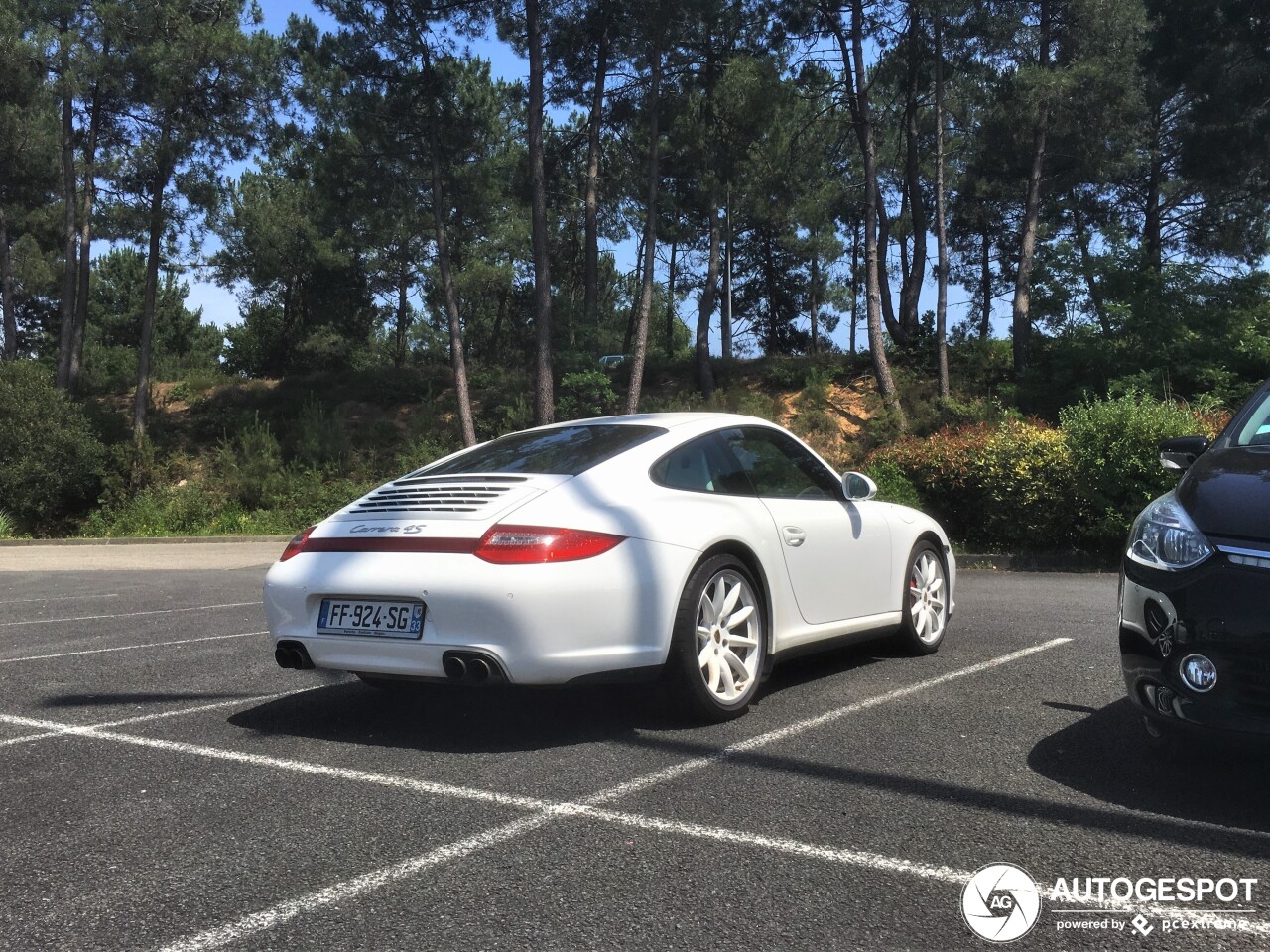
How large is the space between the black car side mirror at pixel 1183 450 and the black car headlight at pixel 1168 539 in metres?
0.72

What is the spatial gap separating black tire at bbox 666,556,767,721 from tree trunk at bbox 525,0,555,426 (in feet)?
62.8

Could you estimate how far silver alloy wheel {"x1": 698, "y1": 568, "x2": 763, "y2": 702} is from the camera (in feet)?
15.0

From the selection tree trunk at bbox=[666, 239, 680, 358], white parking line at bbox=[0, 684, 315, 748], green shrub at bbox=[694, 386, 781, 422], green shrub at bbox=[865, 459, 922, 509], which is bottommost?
white parking line at bbox=[0, 684, 315, 748]

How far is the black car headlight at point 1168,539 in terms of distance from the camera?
3480mm

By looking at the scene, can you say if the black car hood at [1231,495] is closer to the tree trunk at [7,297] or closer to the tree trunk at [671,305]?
the tree trunk at [7,297]

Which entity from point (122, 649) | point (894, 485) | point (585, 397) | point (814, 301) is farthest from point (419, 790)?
point (814, 301)

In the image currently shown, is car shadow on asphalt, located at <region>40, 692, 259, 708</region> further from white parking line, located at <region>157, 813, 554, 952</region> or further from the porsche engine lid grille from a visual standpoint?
white parking line, located at <region>157, 813, 554, 952</region>

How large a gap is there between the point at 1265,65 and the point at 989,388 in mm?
9248

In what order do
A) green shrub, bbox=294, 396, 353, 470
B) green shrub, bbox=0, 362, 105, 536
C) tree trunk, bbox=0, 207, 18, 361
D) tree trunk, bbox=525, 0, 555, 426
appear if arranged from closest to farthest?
tree trunk, bbox=525, 0, 555, 426 < green shrub, bbox=0, 362, 105, 536 < green shrub, bbox=294, 396, 353, 470 < tree trunk, bbox=0, 207, 18, 361

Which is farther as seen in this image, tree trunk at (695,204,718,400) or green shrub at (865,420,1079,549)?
tree trunk at (695,204,718,400)

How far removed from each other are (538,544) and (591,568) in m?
0.23

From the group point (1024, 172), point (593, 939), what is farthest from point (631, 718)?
point (1024, 172)

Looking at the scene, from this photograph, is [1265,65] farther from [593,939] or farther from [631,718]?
[593,939]

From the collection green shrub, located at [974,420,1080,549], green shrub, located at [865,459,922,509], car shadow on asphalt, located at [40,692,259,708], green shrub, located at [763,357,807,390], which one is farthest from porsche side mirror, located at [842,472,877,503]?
green shrub, located at [763,357,807,390]
